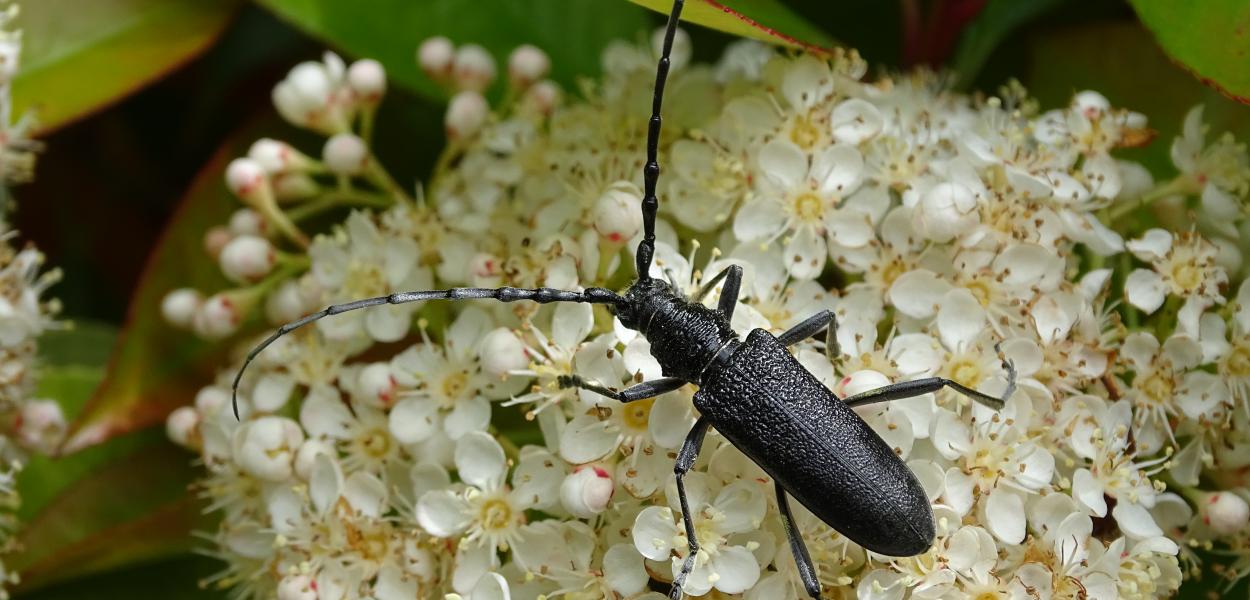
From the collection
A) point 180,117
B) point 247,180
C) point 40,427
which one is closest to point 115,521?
point 40,427

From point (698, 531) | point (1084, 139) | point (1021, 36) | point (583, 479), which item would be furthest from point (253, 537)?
point (1021, 36)

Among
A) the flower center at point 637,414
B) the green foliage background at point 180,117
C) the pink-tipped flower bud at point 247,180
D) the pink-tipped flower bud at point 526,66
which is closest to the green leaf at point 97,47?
the green foliage background at point 180,117

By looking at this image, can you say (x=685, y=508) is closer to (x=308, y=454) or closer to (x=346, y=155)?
(x=308, y=454)

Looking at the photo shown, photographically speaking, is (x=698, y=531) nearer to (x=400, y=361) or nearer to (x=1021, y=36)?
(x=400, y=361)

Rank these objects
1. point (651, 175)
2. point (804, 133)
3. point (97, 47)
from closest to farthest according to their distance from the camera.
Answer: point (651, 175) < point (804, 133) < point (97, 47)

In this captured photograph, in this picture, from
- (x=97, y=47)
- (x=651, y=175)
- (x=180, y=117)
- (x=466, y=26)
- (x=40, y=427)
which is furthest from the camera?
(x=180, y=117)

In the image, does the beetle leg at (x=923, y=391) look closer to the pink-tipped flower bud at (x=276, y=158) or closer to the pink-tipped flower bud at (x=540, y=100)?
the pink-tipped flower bud at (x=540, y=100)
